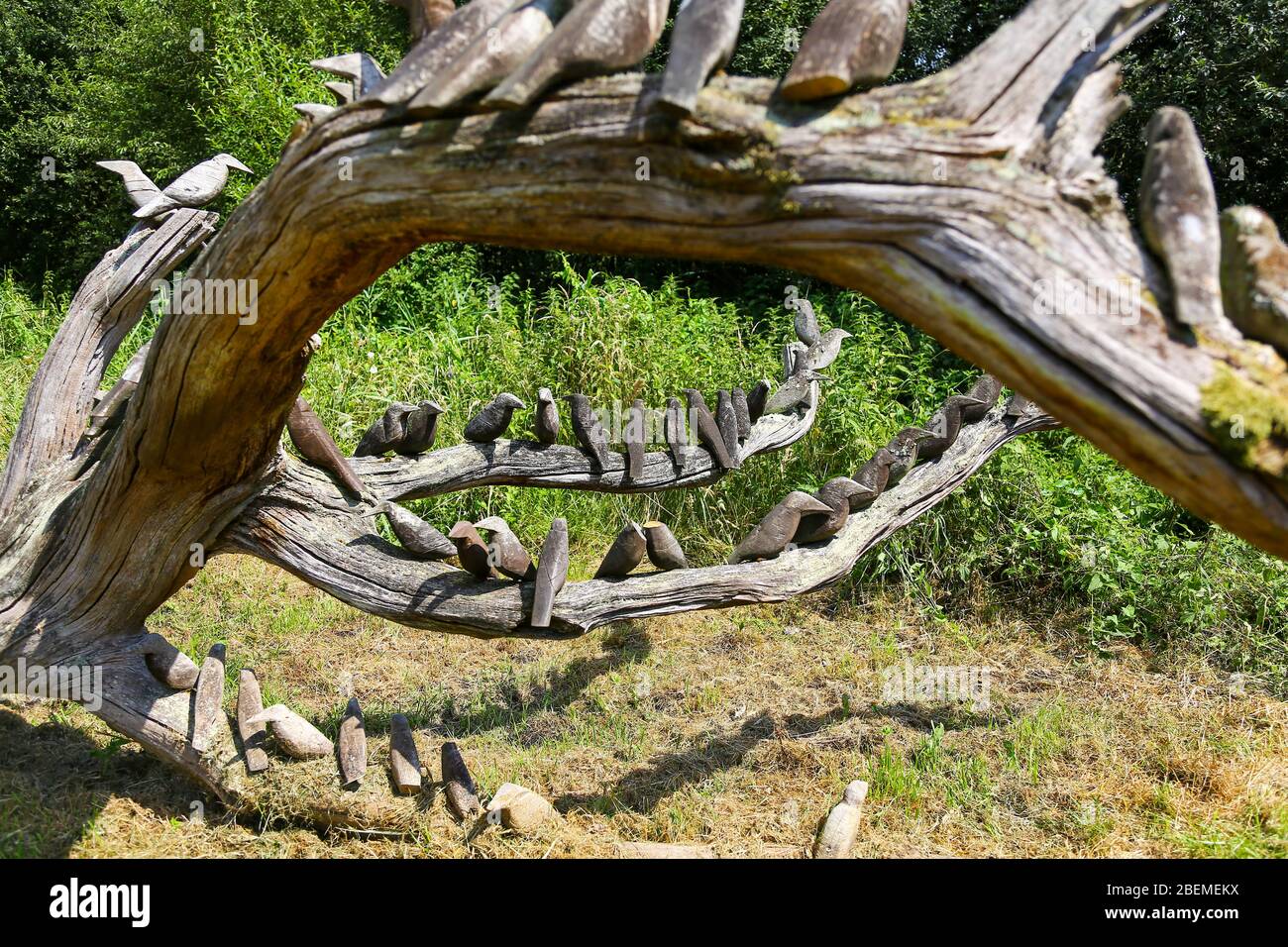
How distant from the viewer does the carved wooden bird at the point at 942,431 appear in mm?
4211

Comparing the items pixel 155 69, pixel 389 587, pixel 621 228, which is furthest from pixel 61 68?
pixel 621 228

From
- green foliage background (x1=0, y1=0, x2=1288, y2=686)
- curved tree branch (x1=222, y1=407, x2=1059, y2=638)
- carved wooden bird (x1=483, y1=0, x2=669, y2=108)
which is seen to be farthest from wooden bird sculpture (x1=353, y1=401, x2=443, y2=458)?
green foliage background (x1=0, y1=0, x2=1288, y2=686)

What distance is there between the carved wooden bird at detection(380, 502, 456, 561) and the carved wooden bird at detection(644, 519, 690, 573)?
70 cm

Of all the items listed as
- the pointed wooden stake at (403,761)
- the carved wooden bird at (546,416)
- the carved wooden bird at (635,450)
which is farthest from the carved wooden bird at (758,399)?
the pointed wooden stake at (403,761)

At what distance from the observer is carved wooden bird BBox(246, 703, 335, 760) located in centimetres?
296

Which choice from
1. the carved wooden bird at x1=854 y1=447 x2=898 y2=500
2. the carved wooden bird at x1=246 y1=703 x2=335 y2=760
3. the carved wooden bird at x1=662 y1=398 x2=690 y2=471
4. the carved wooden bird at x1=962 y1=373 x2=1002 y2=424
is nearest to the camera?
the carved wooden bird at x1=246 y1=703 x2=335 y2=760

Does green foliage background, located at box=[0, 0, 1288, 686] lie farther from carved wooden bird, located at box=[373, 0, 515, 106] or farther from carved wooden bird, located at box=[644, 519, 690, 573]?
carved wooden bird, located at box=[373, 0, 515, 106]

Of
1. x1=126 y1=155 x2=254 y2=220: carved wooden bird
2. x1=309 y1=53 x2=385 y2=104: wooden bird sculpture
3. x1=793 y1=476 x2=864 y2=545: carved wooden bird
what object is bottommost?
x1=793 y1=476 x2=864 y2=545: carved wooden bird

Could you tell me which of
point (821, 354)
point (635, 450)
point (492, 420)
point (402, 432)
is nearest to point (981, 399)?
point (821, 354)

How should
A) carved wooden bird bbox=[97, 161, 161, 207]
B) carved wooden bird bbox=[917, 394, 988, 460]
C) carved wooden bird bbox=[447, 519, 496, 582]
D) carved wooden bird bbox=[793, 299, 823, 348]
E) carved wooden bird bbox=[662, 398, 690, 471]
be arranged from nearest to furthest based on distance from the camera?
carved wooden bird bbox=[447, 519, 496, 582]
carved wooden bird bbox=[97, 161, 161, 207]
carved wooden bird bbox=[662, 398, 690, 471]
carved wooden bird bbox=[917, 394, 988, 460]
carved wooden bird bbox=[793, 299, 823, 348]

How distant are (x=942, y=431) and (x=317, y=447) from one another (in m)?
2.76

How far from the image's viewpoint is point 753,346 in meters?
7.21

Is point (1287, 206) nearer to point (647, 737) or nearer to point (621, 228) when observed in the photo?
point (647, 737)

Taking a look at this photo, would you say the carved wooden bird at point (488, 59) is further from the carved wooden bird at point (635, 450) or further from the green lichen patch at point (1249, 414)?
the carved wooden bird at point (635, 450)
